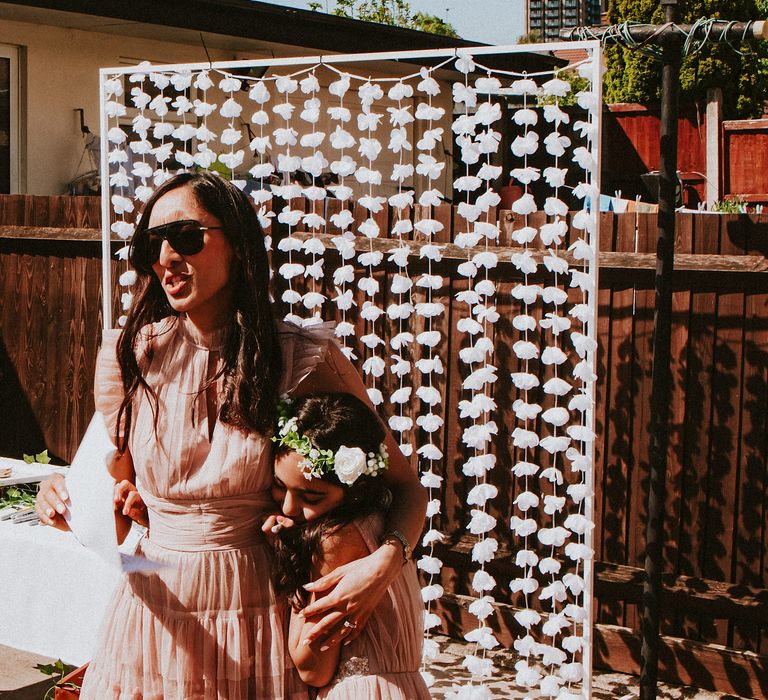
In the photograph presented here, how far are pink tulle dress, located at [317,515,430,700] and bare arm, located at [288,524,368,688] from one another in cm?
2

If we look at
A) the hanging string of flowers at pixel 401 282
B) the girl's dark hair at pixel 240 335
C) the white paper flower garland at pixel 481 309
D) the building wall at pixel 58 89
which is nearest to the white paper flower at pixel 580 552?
the white paper flower garland at pixel 481 309

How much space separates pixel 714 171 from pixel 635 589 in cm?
1144

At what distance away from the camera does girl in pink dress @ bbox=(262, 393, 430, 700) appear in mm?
2125

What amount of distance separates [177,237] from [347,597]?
84 centimetres

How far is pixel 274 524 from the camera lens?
2.18 meters

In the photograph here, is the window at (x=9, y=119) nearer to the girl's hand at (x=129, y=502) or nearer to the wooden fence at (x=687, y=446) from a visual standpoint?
the wooden fence at (x=687, y=446)

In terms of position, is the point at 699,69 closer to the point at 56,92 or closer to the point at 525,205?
the point at 56,92

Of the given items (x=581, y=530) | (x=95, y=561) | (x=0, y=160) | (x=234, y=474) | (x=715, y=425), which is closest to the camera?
(x=234, y=474)

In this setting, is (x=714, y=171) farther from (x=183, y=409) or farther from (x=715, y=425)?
(x=183, y=409)

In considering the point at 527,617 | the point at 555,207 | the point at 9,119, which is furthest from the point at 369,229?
the point at 9,119

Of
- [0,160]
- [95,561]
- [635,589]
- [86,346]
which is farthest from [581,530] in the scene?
[0,160]

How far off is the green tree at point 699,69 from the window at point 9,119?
31.3ft

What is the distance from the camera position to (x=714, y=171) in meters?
15.1

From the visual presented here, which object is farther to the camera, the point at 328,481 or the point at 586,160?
the point at 586,160
